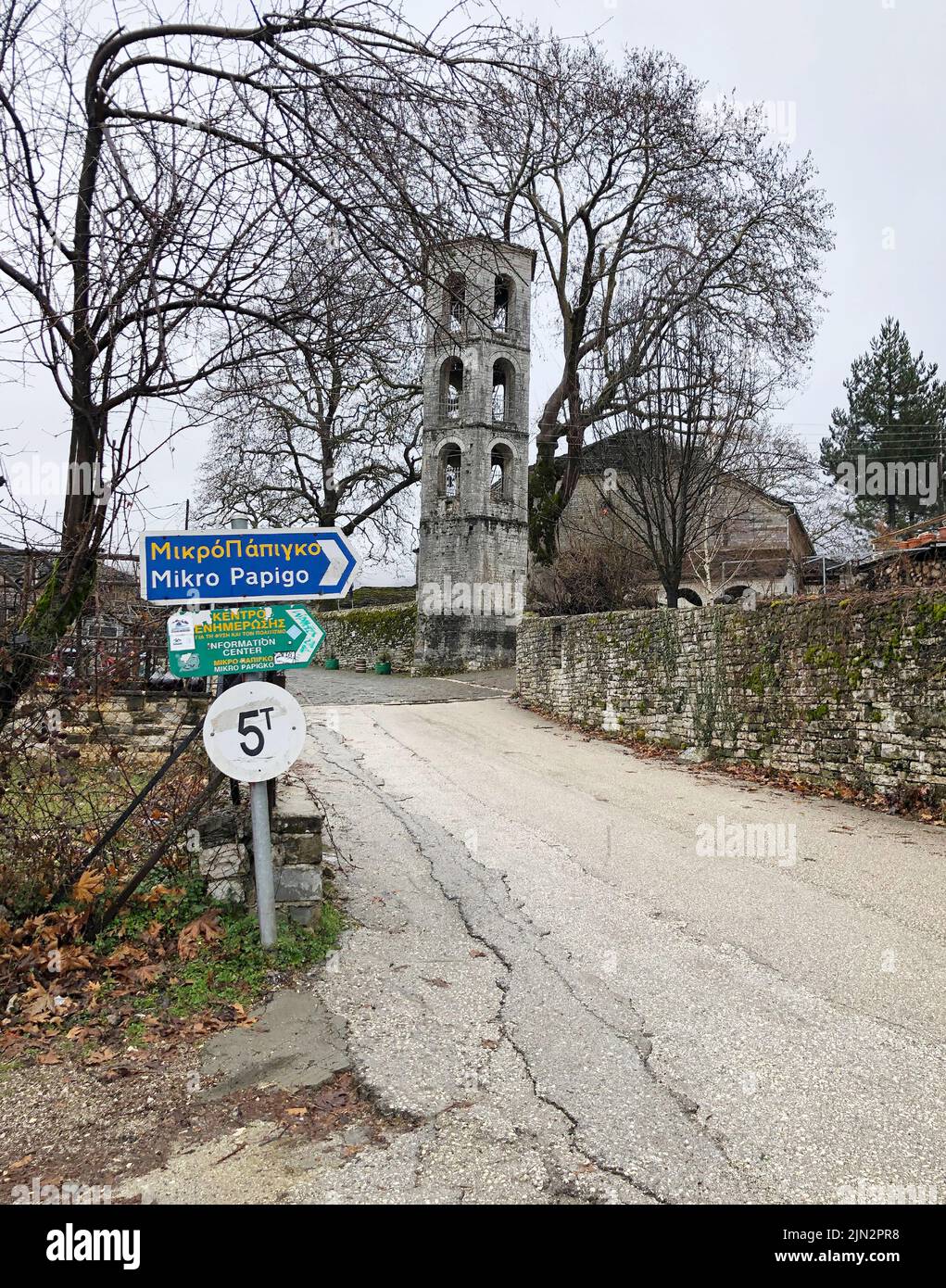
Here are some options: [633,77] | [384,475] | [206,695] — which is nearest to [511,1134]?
[206,695]

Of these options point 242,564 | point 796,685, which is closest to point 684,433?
point 796,685

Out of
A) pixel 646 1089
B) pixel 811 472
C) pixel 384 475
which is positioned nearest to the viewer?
pixel 646 1089

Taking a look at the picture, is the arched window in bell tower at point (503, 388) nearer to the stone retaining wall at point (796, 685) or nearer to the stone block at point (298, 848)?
the stone retaining wall at point (796, 685)

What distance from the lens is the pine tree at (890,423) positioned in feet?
128

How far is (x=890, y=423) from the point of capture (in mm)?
41375

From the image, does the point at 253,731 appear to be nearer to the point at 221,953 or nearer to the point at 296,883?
the point at 296,883

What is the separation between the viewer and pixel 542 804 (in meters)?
8.86

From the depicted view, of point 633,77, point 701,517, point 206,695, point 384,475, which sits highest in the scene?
point 633,77

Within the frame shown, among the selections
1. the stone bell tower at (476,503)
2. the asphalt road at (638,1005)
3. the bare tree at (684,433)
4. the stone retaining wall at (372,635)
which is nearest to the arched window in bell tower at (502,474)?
the stone bell tower at (476,503)

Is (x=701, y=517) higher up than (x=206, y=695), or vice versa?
(x=701, y=517)

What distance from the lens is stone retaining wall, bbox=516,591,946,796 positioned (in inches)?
350

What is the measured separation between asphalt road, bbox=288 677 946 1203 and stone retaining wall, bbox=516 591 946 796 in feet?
4.08
